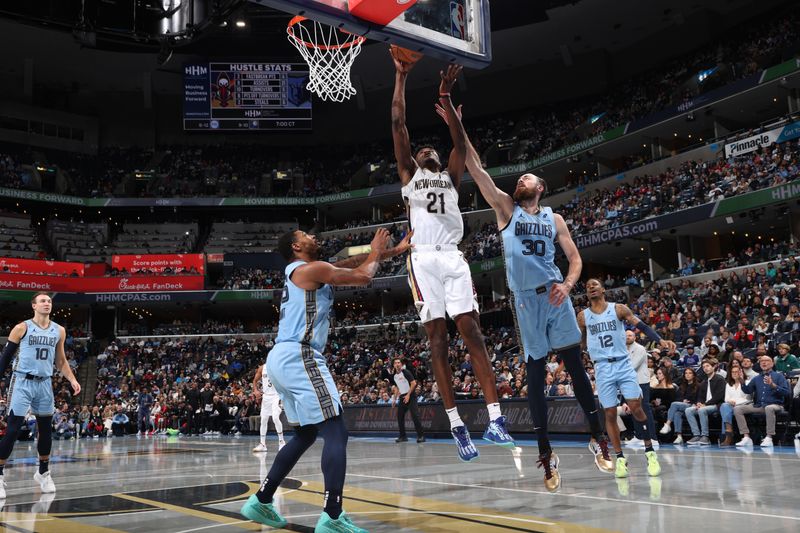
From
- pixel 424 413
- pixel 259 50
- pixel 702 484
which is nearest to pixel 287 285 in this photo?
pixel 702 484

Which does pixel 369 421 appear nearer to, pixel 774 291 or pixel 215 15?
pixel 774 291

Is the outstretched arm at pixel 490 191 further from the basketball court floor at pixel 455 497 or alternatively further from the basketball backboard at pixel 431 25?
the basketball court floor at pixel 455 497

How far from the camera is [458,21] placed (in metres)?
7.34

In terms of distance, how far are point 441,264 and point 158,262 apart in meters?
36.6

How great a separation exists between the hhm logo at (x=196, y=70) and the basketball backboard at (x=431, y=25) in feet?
103

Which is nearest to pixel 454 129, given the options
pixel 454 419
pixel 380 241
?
pixel 380 241

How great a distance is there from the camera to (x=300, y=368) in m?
4.89

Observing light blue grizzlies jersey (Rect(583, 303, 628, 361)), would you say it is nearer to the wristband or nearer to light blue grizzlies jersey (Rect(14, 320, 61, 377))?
the wristband

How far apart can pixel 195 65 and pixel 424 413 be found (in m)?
25.8

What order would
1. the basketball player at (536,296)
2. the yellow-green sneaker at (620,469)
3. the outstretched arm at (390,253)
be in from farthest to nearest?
the yellow-green sneaker at (620,469), the basketball player at (536,296), the outstretched arm at (390,253)

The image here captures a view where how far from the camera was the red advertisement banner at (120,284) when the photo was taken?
1464 inches

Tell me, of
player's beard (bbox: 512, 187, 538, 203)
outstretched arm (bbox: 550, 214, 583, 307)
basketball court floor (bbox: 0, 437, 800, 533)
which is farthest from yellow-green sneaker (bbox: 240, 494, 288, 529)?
player's beard (bbox: 512, 187, 538, 203)

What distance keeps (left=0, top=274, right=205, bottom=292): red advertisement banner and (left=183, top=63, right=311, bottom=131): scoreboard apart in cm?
871

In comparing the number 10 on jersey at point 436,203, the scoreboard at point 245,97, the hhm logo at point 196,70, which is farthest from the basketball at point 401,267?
the hhm logo at point 196,70
